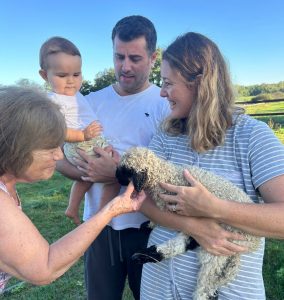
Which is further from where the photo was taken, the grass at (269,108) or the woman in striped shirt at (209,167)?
the grass at (269,108)

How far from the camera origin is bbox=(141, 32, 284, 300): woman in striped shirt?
2584 mm

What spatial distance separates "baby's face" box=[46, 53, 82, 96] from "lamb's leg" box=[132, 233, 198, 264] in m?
2.10

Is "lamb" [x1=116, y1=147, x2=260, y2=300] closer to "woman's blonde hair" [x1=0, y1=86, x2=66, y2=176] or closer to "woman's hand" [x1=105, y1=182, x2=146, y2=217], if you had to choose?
"woman's hand" [x1=105, y1=182, x2=146, y2=217]

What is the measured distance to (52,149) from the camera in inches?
101

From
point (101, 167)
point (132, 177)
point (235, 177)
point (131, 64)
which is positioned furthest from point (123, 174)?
point (131, 64)

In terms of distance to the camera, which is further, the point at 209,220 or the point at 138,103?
the point at 138,103

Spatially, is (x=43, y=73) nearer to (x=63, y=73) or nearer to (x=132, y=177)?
(x=63, y=73)

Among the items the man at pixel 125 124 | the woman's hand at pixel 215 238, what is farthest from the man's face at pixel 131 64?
the woman's hand at pixel 215 238

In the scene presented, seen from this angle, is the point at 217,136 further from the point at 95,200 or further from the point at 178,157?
the point at 95,200

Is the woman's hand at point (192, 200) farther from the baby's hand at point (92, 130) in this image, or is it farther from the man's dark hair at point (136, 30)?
the man's dark hair at point (136, 30)

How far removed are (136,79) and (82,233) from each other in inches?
75.8

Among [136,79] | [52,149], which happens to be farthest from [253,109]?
[52,149]

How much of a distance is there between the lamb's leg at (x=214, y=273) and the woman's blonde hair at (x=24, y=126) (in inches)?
53.5

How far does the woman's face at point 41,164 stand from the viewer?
250 cm
